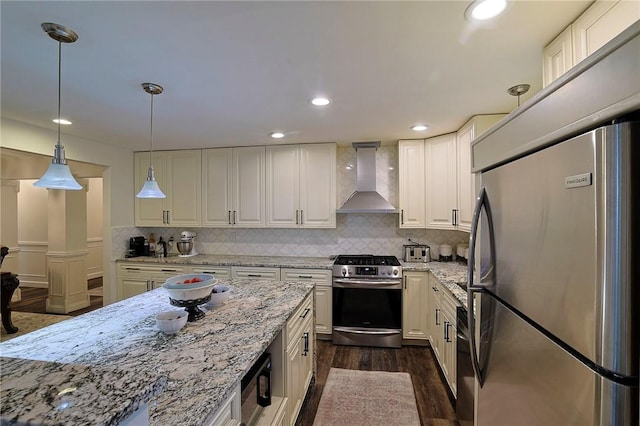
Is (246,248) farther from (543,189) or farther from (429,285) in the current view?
(543,189)

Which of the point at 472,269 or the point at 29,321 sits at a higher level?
the point at 472,269

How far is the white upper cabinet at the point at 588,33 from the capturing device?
41.5 inches

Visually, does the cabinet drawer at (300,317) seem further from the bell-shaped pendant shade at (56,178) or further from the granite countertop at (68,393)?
the bell-shaped pendant shade at (56,178)

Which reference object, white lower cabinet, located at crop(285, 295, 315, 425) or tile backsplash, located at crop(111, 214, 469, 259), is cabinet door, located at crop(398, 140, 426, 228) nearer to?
tile backsplash, located at crop(111, 214, 469, 259)

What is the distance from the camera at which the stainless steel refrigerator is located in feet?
1.89

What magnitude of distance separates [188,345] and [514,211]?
1.45 meters

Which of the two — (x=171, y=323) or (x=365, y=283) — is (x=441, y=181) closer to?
(x=365, y=283)

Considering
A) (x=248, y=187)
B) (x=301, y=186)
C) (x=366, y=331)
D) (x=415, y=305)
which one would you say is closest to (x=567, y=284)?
(x=415, y=305)

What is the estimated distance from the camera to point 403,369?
2.82 metres

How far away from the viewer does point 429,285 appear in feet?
10.3

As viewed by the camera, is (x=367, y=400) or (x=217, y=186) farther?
(x=217, y=186)

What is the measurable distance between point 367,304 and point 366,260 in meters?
0.54

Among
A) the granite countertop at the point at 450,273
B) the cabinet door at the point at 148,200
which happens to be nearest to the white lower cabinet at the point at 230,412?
the granite countertop at the point at 450,273

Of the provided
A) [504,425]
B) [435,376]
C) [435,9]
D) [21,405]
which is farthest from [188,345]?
[435,376]
